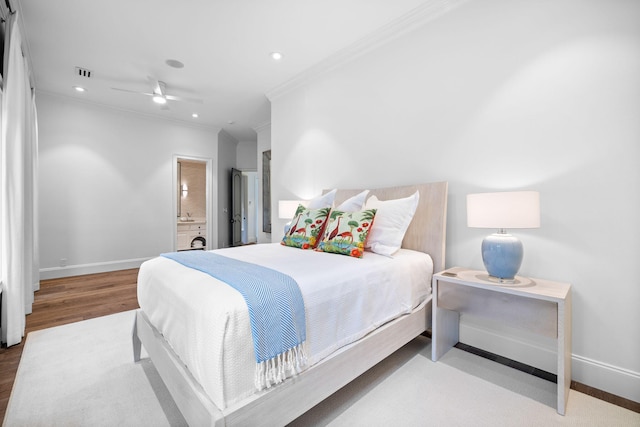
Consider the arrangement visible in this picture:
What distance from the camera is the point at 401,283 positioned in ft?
6.23

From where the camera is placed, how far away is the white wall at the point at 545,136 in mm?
1635

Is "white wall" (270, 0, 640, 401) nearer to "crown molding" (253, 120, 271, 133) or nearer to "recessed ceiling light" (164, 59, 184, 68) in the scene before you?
"recessed ceiling light" (164, 59, 184, 68)

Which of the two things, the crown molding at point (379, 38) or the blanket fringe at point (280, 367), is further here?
the crown molding at point (379, 38)

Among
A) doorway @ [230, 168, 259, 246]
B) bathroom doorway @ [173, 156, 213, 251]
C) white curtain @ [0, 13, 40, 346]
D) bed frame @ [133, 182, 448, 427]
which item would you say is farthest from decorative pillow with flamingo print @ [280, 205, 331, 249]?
bathroom doorway @ [173, 156, 213, 251]

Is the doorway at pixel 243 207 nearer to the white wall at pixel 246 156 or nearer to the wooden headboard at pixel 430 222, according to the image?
the white wall at pixel 246 156

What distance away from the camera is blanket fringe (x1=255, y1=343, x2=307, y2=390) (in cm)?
109

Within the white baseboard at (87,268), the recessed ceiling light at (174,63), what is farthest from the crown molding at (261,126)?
the white baseboard at (87,268)

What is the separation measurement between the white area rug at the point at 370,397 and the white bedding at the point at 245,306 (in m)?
0.39

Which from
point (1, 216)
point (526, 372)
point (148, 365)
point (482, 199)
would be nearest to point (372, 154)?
point (482, 199)

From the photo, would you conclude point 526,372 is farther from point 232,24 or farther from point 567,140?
point 232,24

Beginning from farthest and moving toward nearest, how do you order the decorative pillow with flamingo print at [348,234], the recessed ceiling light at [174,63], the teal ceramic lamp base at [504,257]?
the recessed ceiling light at [174,63] → the decorative pillow with flamingo print at [348,234] → the teal ceramic lamp base at [504,257]

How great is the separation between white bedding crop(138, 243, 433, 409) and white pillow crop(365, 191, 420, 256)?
108mm

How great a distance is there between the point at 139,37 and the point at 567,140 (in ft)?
12.6

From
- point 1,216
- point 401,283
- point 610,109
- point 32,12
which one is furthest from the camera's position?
point 32,12
